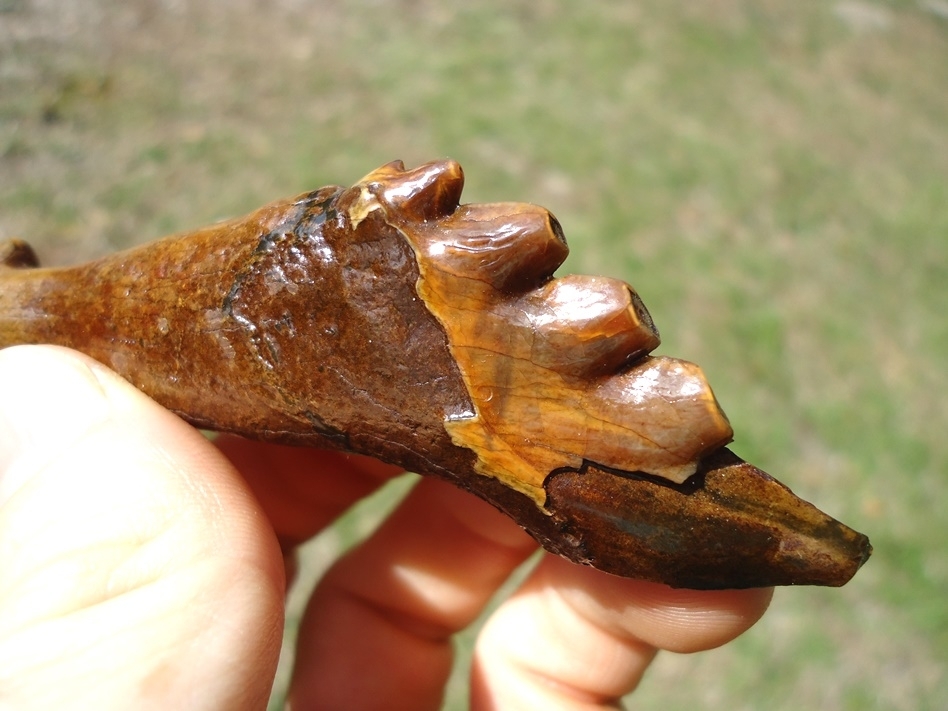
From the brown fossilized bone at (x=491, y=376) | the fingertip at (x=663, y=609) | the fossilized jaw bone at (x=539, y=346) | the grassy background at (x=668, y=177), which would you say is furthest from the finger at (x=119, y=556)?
the grassy background at (x=668, y=177)

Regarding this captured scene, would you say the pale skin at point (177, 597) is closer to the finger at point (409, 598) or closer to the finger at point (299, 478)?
the finger at point (409, 598)

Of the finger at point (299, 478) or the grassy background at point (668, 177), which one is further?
the grassy background at point (668, 177)

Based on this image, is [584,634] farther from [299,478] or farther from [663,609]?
[299,478]

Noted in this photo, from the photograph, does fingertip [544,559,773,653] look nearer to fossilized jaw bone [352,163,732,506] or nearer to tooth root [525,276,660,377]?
fossilized jaw bone [352,163,732,506]

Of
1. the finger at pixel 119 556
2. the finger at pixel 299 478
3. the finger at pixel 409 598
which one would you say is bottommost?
the finger at pixel 409 598

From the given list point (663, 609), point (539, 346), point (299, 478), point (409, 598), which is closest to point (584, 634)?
point (663, 609)

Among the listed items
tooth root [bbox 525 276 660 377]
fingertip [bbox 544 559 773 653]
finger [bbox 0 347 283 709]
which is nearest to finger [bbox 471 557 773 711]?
fingertip [bbox 544 559 773 653]

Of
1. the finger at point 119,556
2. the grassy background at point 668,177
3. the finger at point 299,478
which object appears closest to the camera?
the finger at point 119,556
